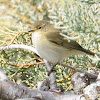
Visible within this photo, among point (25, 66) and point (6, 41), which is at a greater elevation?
point (6, 41)

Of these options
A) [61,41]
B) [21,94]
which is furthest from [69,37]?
[61,41]

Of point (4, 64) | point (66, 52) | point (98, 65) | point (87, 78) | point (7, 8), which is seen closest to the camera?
point (87, 78)

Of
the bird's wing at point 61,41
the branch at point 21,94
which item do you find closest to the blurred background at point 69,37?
the bird's wing at point 61,41

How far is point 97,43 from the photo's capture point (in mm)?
1849

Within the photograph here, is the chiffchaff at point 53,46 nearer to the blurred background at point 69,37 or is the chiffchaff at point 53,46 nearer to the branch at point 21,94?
the blurred background at point 69,37

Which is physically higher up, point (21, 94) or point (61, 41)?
point (61, 41)

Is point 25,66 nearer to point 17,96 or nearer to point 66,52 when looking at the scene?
point 66,52

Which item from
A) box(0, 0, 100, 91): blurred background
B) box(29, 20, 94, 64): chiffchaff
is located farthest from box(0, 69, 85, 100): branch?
box(29, 20, 94, 64): chiffchaff

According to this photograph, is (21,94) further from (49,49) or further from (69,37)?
(49,49)

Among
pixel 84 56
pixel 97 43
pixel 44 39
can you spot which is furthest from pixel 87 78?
pixel 44 39

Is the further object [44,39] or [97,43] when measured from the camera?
[44,39]

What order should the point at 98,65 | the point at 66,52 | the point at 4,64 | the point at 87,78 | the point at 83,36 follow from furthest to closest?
the point at 66,52 → the point at 4,64 → the point at 98,65 → the point at 87,78 → the point at 83,36

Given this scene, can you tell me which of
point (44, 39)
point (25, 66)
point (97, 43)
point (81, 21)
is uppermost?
point (81, 21)

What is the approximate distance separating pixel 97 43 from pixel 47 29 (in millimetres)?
1200
